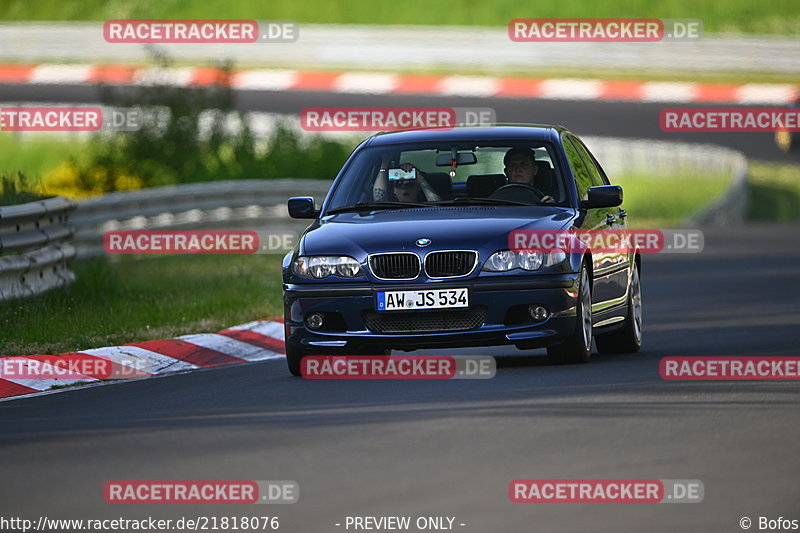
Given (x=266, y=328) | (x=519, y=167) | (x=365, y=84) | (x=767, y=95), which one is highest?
(x=365, y=84)

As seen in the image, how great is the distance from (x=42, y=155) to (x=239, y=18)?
1832 cm

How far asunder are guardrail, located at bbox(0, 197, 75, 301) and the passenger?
12.1 ft

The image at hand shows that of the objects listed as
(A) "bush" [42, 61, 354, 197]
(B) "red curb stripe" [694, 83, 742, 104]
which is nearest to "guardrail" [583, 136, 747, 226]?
(B) "red curb stripe" [694, 83, 742, 104]

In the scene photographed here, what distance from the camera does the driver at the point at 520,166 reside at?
12258 mm

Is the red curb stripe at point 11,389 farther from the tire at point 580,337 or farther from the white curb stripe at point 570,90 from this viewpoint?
the white curb stripe at point 570,90

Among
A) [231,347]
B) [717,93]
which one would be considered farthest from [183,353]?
[717,93]

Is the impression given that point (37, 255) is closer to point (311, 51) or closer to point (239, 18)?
point (311, 51)

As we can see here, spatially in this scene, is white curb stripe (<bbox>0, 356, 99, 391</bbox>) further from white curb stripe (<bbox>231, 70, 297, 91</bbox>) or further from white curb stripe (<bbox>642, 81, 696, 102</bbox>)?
white curb stripe (<bbox>231, 70, 297, 91</bbox>)

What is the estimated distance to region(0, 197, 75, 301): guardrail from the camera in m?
14.6

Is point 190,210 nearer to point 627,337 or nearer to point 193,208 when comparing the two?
point 193,208

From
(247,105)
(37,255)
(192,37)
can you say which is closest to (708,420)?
(37,255)

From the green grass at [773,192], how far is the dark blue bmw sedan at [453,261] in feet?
78.9

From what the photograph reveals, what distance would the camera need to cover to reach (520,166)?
12.3m

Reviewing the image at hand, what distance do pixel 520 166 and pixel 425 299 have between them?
5.47 feet
